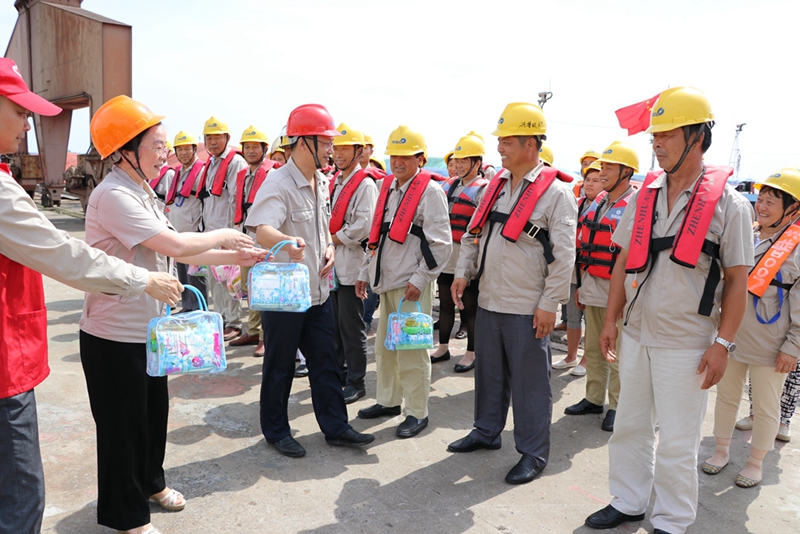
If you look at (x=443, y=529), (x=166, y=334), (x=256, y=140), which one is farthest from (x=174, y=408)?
(x=256, y=140)

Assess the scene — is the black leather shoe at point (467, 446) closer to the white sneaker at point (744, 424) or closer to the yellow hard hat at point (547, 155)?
the white sneaker at point (744, 424)

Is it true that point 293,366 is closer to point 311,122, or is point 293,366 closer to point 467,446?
point 467,446

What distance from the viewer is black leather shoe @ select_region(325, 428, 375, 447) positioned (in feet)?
13.2

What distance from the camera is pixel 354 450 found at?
404 cm

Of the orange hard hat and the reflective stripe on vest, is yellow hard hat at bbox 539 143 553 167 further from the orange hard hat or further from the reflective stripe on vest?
the orange hard hat

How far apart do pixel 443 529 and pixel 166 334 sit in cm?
181

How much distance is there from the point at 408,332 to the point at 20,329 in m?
2.48

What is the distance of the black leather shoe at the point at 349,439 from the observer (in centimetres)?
403

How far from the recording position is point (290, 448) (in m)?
3.90

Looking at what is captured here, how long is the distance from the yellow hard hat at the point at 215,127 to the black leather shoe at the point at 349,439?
417 centimetres

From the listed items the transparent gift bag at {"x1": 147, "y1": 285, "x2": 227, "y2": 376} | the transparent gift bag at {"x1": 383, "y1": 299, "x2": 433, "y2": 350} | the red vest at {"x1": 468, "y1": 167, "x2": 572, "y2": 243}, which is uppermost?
the red vest at {"x1": 468, "y1": 167, "x2": 572, "y2": 243}

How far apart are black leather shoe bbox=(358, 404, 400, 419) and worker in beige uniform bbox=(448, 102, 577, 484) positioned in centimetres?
117

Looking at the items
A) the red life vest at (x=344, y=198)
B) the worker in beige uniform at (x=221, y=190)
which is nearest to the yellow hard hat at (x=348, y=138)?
the red life vest at (x=344, y=198)

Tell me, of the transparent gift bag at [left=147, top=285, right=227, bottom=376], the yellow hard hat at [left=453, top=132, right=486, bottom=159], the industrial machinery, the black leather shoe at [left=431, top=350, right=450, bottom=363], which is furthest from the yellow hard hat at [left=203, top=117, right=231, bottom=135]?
the industrial machinery
